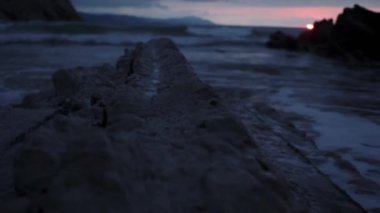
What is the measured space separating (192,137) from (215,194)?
518 millimetres

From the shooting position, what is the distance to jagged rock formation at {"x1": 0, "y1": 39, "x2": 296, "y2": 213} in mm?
1394

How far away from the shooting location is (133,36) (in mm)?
23109

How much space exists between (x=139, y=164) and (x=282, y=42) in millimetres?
18495

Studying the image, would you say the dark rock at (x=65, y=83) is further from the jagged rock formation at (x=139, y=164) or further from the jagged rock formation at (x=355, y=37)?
the jagged rock formation at (x=355, y=37)

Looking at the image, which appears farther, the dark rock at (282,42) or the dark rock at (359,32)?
the dark rock at (282,42)

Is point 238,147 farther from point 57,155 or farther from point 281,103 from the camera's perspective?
point 281,103

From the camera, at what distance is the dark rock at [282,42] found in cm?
1864

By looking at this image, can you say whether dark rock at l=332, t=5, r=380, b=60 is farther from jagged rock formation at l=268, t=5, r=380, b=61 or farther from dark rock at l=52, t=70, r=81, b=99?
dark rock at l=52, t=70, r=81, b=99

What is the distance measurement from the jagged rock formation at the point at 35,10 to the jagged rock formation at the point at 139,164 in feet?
129

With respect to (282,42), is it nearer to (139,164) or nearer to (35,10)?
(139,164)

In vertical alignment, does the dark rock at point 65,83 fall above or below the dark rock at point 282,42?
above

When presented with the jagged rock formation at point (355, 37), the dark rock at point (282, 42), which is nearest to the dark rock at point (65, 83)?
the jagged rock formation at point (355, 37)

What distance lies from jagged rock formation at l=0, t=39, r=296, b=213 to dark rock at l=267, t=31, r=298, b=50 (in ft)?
55.1

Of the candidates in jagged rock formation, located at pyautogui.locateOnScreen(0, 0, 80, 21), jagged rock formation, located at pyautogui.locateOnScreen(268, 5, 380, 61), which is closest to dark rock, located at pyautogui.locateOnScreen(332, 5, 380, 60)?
jagged rock formation, located at pyautogui.locateOnScreen(268, 5, 380, 61)
